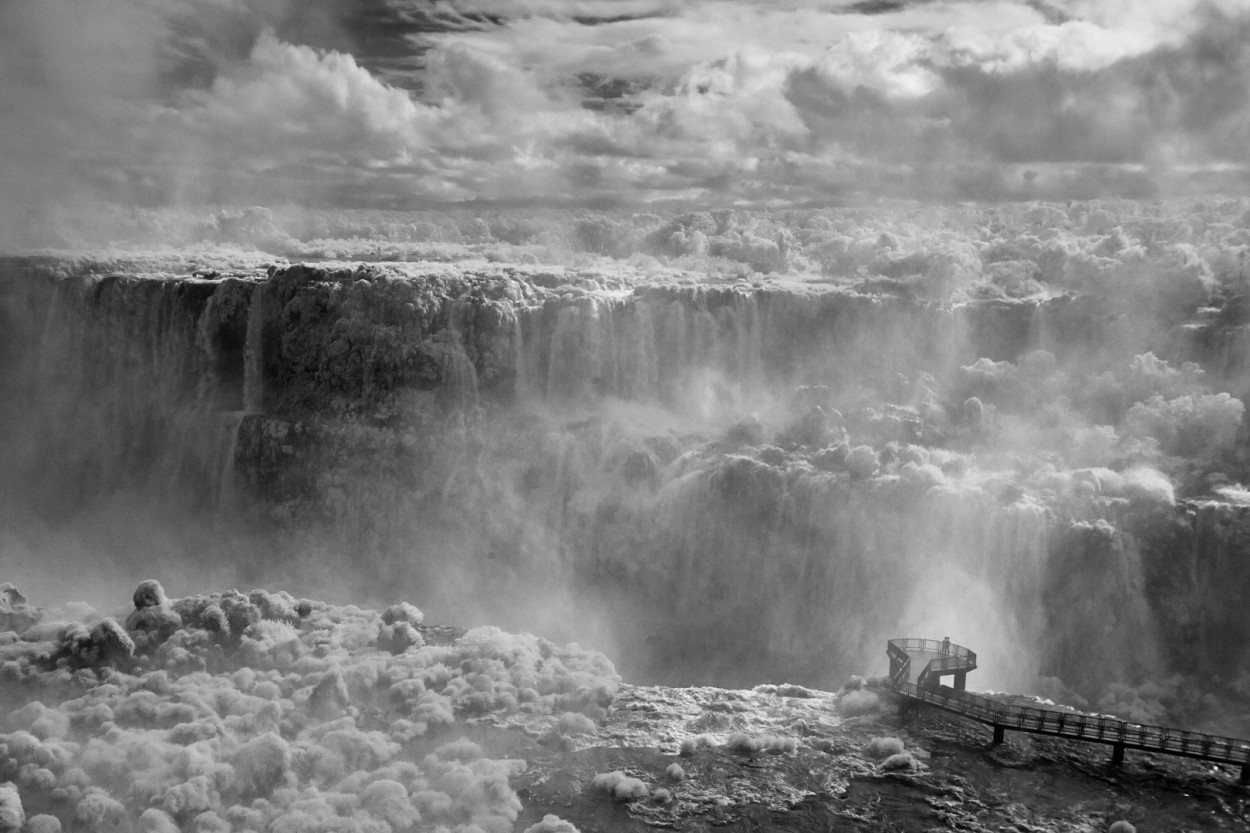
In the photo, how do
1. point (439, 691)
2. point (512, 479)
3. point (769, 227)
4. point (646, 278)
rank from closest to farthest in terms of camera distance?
point (439, 691), point (512, 479), point (646, 278), point (769, 227)

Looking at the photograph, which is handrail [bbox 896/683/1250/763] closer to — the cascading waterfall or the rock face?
the cascading waterfall

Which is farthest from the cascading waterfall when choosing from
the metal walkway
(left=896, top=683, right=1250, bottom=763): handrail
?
(left=896, top=683, right=1250, bottom=763): handrail

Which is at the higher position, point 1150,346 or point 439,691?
point 1150,346

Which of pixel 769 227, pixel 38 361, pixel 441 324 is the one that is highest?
pixel 769 227

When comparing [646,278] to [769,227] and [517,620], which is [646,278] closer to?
[517,620]

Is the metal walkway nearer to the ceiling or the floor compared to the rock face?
nearer to the floor

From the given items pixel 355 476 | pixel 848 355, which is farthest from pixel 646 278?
pixel 355 476

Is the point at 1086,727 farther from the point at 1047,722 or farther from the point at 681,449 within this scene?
the point at 681,449

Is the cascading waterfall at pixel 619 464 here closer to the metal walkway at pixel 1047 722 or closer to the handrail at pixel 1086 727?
the metal walkway at pixel 1047 722
